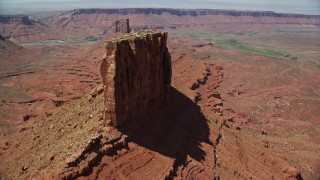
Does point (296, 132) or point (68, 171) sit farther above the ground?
point (68, 171)

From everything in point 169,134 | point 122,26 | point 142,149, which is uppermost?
point 122,26

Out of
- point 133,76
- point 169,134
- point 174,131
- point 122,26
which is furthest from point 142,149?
point 122,26

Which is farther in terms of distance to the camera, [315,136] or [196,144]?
[315,136]

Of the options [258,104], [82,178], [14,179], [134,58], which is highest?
[134,58]

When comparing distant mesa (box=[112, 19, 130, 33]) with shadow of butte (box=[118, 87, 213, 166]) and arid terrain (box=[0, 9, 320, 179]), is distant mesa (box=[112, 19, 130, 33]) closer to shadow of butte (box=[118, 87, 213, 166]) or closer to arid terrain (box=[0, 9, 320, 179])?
arid terrain (box=[0, 9, 320, 179])

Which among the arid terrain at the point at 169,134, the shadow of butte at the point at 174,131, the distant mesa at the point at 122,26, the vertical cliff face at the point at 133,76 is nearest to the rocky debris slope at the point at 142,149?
the shadow of butte at the point at 174,131

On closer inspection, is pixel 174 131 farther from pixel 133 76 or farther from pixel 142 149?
pixel 133 76

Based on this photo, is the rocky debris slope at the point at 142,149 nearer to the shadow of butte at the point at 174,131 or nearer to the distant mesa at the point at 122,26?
the shadow of butte at the point at 174,131

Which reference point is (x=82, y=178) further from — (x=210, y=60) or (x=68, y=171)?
(x=210, y=60)

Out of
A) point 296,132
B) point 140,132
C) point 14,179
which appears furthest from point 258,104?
point 14,179
